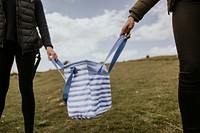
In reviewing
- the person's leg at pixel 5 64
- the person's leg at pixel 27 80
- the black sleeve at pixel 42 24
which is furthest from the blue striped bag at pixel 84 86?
the person's leg at pixel 5 64

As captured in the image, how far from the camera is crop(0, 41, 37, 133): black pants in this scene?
3.82 meters

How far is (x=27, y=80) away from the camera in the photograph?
3.88 metres

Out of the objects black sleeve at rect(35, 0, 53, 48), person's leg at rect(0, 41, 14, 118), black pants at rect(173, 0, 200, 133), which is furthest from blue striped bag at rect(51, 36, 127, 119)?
black pants at rect(173, 0, 200, 133)

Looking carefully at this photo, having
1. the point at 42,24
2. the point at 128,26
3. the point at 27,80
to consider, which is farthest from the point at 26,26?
the point at 128,26

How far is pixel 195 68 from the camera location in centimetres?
237

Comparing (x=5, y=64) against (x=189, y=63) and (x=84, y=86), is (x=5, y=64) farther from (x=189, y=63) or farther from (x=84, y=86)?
(x=189, y=63)

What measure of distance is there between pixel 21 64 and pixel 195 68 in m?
2.14

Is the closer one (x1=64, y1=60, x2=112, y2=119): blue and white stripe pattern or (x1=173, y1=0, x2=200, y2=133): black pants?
(x1=173, y1=0, x2=200, y2=133): black pants

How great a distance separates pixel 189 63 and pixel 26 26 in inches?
82.9

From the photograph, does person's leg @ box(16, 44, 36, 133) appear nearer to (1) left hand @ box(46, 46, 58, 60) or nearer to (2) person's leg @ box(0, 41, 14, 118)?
(2) person's leg @ box(0, 41, 14, 118)

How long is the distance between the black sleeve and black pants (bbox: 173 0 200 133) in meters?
1.97

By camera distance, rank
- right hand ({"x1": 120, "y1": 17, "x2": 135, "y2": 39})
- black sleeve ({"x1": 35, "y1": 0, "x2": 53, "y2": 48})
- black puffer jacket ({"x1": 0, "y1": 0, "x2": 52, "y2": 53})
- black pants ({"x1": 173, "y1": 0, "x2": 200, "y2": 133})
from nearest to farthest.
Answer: black pants ({"x1": 173, "y1": 0, "x2": 200, "y2": 133}) → right hand ({"x1": 120, "y1": 17, "x2": 135, "y2": 39}) → black puffer jacket ({"x1": 0, "y1": 0, "x2": 52, "y2": 53}) → black sleeve ({"x1": 35, "y1": 0, "x2": 53, "y2": 48})

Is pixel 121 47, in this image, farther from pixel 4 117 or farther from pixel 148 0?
pixel 4 117

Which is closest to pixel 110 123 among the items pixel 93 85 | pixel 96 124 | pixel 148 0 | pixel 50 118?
pixel 96 124
